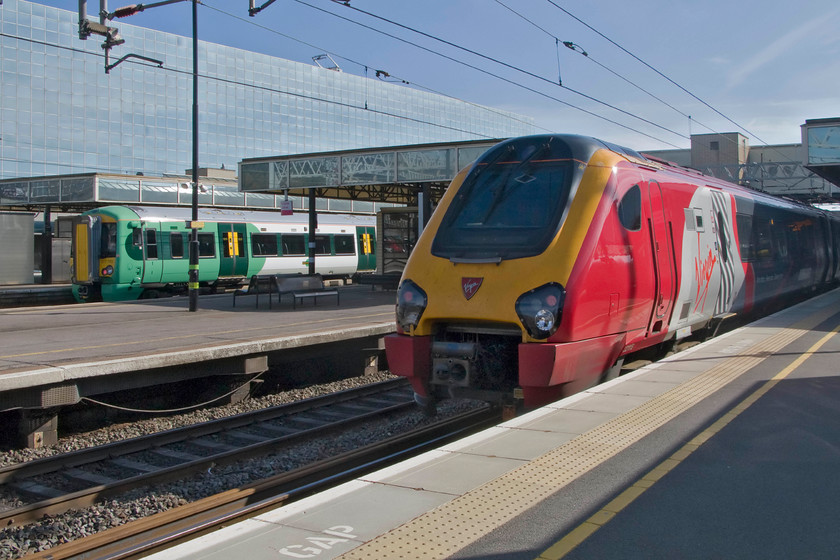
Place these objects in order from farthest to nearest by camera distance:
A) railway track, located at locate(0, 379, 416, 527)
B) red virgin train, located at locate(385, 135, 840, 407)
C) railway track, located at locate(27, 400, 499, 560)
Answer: red virgin train, located at locate(385, 135, 840, 407) < railway track, located at locate(0, 379, 416, 527) < railway track, located at locate(27, 400, 499, 560)

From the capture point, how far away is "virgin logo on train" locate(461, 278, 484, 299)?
7684mm

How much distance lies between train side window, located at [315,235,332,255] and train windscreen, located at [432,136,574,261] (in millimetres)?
22934

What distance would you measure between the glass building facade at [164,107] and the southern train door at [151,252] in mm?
19643

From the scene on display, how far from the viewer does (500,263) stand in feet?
25.0

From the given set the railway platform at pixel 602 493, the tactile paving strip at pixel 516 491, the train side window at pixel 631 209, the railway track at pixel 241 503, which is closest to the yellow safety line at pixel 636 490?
the railway platform at pixel 602 493

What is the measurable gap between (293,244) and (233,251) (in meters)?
3.19

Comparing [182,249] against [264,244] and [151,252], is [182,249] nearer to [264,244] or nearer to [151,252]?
[151,252]

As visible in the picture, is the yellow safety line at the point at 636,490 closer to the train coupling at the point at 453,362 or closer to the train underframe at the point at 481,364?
the train underframe at the point at 481,364

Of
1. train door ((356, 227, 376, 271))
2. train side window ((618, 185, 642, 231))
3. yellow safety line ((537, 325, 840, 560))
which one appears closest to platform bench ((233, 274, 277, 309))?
train side window ((618, 185, 642, 231))

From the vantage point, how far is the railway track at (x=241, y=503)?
5484mm

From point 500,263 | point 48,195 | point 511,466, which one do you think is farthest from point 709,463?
point 48,195

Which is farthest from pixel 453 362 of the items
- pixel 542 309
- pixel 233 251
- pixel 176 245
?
pixel 233 251

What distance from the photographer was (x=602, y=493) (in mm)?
4906

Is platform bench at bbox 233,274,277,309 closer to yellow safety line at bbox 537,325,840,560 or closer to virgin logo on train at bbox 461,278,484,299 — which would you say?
virgin logo on train at bbox 461,278,484,299
